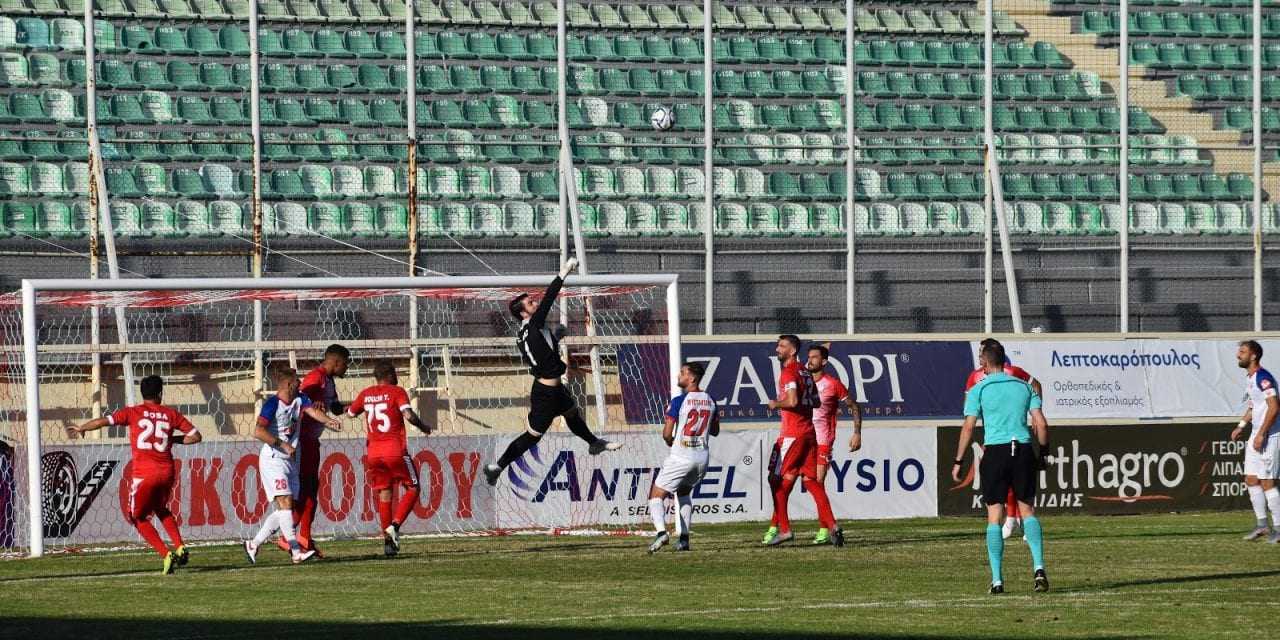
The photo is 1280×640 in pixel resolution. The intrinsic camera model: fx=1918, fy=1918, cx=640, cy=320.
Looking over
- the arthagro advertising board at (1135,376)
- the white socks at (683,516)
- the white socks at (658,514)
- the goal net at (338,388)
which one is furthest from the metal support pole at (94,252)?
the arthagro advertising board at (1135,376)

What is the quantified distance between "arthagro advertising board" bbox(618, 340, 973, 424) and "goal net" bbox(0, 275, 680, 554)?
7 centimetres

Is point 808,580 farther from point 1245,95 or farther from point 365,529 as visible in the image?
point 1245,95

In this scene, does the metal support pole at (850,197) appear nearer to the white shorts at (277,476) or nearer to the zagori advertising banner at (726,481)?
the zagori advertising banner at (726,481)

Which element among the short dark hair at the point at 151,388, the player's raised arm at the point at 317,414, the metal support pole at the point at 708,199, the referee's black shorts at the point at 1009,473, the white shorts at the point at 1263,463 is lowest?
the white shorts at the point at 1263,463

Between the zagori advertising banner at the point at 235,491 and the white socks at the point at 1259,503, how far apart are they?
7928mm

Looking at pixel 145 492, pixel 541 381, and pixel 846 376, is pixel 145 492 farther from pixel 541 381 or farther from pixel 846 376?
pixel 846 376

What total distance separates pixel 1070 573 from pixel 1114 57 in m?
19.5

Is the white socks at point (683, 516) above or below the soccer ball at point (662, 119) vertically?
below

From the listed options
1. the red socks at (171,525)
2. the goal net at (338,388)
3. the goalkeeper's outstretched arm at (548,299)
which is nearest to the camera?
the red socks at (171,525)

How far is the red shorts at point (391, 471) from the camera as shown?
680 inches

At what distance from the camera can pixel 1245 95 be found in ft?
105

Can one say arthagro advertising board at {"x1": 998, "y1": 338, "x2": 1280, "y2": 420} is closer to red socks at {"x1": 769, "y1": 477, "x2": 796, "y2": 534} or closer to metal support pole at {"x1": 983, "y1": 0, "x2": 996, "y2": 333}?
metal support pole at {"x1": 983, "y1": 0, "x2": 996, "y2": 333}

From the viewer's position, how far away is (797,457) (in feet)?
58.9

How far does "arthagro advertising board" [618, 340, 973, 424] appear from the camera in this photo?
72.9 feet
